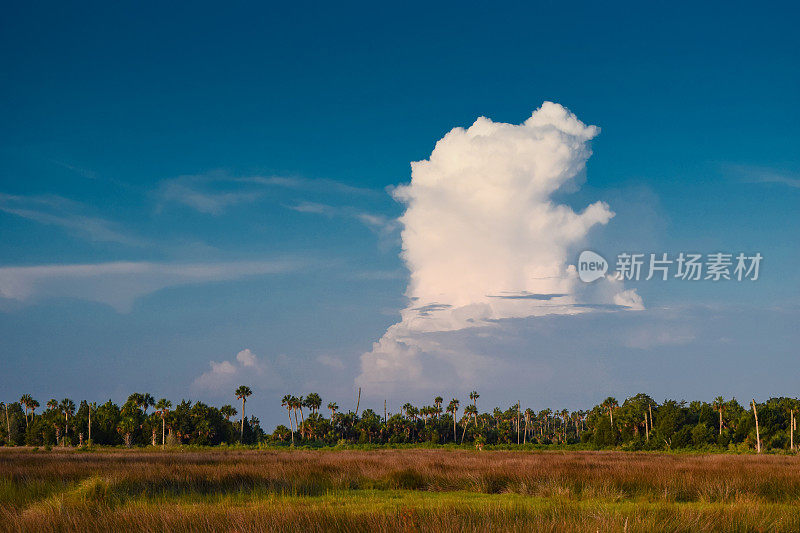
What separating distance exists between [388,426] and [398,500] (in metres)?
97.7

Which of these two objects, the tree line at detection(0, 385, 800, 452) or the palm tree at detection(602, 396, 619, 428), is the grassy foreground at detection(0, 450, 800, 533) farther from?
the palm tree at detection(602, 396, 619, 428)

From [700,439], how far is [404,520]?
79.5 m

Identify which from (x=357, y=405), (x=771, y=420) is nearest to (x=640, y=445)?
(x=771, y=420)

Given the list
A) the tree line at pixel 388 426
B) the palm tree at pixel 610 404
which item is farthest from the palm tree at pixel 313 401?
the palm tree at pixel 610 404

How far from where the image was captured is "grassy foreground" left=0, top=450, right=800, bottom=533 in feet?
31.6

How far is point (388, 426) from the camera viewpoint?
365 ft

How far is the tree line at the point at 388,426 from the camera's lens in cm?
7656

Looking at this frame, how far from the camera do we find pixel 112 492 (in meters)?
15.3

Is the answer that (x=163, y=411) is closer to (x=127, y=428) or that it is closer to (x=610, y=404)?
(x=127, y=428)

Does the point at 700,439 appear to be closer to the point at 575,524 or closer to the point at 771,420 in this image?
the point at 771,420

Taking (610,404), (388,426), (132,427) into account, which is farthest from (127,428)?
(610,404)

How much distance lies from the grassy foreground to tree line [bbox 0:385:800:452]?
61388 mm

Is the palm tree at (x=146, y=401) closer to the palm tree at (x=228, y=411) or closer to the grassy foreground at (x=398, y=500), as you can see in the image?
the palm tree at (x=228, y=411)

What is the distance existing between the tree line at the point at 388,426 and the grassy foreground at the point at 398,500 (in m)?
61.4
